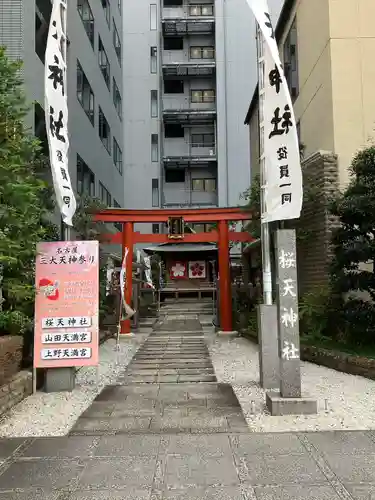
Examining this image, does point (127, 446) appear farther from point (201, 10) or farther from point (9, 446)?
point (201, 10)

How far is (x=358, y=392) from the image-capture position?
7.63 meters

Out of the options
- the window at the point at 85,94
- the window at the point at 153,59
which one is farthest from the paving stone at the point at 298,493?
the window at the point at 153,59

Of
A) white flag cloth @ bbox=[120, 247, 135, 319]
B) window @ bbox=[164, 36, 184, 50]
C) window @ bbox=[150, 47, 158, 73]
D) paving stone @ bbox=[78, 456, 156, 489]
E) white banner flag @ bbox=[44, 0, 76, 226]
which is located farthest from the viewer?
window @ bbox=[150, 47, 158, 73]

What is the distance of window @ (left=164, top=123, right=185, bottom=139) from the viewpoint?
120ft

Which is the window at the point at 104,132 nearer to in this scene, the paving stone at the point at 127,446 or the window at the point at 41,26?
the window at the point at 41,26

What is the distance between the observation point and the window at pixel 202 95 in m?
36.3

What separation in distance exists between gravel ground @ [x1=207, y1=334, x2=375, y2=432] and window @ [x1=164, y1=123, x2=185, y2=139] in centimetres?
2735

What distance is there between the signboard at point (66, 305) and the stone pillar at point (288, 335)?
3.00 m

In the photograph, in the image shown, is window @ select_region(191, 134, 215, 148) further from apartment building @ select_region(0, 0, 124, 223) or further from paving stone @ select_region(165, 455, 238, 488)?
paving stone @ select_region(165, 455, 238, 488)

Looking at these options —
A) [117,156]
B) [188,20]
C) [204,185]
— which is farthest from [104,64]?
[188,20]

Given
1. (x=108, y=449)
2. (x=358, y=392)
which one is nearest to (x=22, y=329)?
(x=108, y=449)

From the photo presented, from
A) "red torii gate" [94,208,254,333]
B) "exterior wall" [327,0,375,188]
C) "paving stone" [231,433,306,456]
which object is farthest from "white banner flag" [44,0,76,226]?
"red torii gate" [94,208,254,333]

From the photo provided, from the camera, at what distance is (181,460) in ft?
15.9

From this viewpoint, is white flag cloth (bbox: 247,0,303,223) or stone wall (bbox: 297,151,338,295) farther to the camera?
stone wall (bbox: 297,151,338,295)
